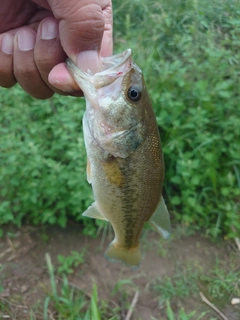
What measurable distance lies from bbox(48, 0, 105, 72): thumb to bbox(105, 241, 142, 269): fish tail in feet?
2.88

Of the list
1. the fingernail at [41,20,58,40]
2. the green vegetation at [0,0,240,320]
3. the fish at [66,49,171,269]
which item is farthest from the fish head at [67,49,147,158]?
the green vegetation at [0,0,240,320]

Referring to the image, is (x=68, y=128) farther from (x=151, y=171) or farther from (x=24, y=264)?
(x=151, y=171)

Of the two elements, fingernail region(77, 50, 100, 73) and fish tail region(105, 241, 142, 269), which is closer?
fingernail region(77, 50, 100, 73)

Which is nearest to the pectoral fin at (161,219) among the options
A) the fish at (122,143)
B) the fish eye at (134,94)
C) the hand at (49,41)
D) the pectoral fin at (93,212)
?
the fish at (122,143)

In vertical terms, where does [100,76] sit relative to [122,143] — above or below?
above

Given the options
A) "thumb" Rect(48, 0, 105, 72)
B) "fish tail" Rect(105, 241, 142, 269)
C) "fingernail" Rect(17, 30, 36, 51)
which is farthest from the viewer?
"fish tail" Rect(105, 241, 142, 269)

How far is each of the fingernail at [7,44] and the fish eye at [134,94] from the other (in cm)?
59

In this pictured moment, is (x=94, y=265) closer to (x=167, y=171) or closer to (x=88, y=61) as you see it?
(x=167, y=171)

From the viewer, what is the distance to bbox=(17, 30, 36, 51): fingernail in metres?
1.59

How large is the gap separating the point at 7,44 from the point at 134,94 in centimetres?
64

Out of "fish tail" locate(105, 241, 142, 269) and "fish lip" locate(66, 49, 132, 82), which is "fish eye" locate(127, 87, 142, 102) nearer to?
"fish lip" locate(66, 49, 132, 82)

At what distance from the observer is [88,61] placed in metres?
1.37

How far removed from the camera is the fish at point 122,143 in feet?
4.51

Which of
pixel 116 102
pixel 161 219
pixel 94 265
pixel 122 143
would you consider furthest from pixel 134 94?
pixel 94 265
